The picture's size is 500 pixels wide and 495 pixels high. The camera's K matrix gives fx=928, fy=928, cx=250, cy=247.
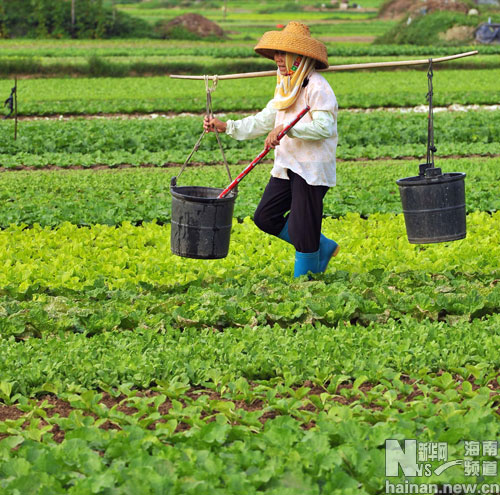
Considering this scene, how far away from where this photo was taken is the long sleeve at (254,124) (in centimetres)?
657

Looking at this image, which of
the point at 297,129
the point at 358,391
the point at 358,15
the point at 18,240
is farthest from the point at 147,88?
the point at 358,15

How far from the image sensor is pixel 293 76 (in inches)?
247

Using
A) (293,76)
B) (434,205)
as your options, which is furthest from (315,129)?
(434,205)

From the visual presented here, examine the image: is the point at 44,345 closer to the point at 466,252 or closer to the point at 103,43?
the point at 466,252

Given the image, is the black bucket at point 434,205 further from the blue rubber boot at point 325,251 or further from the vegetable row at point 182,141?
the vegetable row at point 182,141

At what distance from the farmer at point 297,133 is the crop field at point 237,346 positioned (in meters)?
0.48

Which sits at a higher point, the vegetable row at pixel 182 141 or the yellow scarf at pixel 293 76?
the yellow scarf at pixel 293 76

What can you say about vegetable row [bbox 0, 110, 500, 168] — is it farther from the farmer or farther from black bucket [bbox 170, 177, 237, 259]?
black bucket [bbox 170, 177, 237, 259]

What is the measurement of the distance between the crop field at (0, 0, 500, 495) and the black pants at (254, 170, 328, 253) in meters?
0.38

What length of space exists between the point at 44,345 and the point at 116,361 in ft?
2.05

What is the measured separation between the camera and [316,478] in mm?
3764

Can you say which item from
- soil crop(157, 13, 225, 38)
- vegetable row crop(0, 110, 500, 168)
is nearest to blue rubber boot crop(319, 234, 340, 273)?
vegetable row crop(0, 110, 500, 168)

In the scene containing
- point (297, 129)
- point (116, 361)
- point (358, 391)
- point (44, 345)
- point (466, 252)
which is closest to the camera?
point (358, 391)

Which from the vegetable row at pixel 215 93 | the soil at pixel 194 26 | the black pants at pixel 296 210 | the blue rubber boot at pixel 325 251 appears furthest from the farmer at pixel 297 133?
the soil at pixel 194 26
